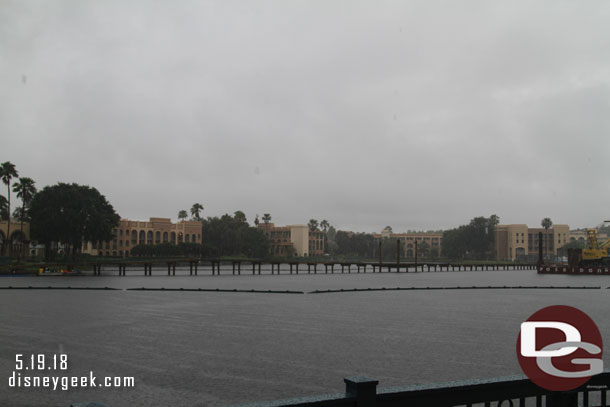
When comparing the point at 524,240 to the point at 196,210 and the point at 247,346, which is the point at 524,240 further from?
the point at 247,346

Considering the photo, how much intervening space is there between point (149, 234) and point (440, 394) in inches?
6021

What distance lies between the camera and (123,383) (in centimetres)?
1121

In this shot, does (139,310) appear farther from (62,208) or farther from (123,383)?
(62,208)

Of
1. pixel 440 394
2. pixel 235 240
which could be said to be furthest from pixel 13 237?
pixel 440 394

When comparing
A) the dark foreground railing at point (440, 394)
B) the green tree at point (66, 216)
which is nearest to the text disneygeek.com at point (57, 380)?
the dark foreground railing at point (440, 394)

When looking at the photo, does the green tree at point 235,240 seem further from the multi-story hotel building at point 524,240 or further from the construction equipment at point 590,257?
the multi-story hotel building at point 524,240

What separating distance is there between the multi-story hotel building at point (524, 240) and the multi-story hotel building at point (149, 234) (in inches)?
4268

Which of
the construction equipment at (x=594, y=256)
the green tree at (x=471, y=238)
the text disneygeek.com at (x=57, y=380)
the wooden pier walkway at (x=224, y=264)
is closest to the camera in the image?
the text disneygeek.com at (x=57, y=380)

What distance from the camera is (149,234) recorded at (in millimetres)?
150000

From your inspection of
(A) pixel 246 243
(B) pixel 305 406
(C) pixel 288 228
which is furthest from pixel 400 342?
(C) pixel 288 228

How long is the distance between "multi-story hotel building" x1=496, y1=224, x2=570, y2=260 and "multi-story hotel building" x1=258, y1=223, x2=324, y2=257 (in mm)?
67525

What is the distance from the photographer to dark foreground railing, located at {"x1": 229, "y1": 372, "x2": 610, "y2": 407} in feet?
12.8

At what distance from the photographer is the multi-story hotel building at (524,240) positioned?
185750 mm

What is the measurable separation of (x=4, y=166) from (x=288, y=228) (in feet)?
377
